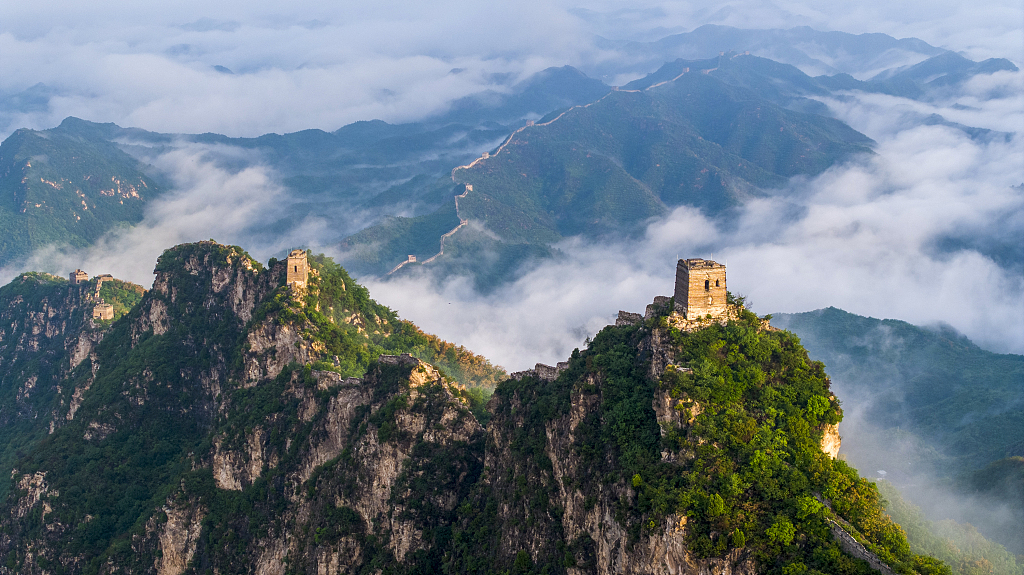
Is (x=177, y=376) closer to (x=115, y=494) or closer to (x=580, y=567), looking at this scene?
(x=115, y=494)

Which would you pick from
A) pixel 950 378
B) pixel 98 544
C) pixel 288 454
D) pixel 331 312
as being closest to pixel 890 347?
pixel 950 378

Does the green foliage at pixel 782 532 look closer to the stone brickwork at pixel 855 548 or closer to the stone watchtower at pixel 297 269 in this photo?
the stone brickwork at pixel 855 548

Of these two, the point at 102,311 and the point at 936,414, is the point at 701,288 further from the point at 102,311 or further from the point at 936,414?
the point at 102,311

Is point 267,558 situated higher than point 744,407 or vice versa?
point 744,407

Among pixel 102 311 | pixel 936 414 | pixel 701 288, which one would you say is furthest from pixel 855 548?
pixel 102 311

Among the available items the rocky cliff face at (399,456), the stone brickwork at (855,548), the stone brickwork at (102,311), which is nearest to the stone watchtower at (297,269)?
the rocky cliff face at (399,456)

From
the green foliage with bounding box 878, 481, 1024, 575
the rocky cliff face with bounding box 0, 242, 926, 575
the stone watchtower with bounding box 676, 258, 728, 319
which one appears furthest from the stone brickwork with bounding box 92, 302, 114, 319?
the green foliage with bounding box 878, 481, 1024, 575
